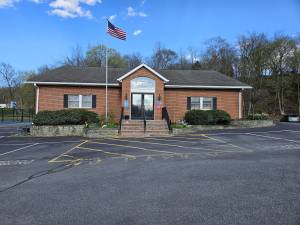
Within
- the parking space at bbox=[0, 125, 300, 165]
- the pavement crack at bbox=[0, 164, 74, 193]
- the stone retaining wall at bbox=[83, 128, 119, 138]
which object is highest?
the stone retaining wall at bbox=[83, 128, 119, 138]

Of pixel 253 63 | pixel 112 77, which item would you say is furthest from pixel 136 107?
pixel 253 63

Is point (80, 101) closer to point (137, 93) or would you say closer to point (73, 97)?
point (73, 97)

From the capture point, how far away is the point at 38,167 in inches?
403

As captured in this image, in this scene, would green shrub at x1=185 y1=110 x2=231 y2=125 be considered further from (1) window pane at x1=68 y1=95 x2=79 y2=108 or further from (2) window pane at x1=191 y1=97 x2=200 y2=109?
(1) window pane at x1=68 y1=95 x2=79 y2=108

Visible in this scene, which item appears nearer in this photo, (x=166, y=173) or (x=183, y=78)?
(x=166, y=173)

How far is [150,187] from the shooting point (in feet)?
23.7

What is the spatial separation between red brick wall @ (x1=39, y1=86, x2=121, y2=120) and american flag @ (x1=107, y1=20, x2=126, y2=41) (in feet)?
14.3

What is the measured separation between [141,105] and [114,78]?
3.89m

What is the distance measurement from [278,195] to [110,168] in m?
5.23

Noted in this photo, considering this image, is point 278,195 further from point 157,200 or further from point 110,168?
point 110,168

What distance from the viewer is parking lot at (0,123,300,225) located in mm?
5227

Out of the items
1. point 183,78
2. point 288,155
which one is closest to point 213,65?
point 183,78

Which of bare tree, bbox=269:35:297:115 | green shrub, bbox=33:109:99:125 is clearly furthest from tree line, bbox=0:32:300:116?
green shrub, bbox=33:109:99:125

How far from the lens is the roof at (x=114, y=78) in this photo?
24281 mm
